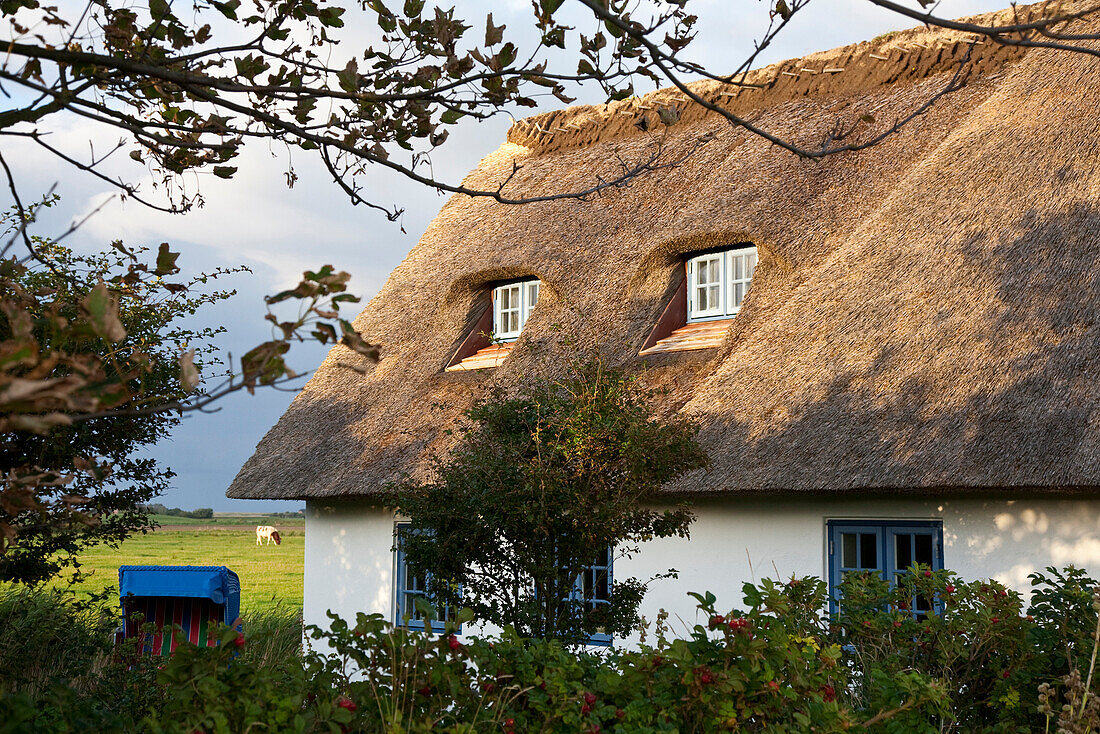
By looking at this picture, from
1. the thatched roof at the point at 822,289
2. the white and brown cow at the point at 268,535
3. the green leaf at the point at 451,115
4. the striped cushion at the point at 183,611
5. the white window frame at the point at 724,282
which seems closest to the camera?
the green leaf at the point at 451,115

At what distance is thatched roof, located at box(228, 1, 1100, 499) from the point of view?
7.00 metres

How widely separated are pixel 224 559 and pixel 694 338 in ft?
112

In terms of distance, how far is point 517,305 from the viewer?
11.7m

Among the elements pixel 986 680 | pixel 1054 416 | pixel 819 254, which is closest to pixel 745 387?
pixel 819 254

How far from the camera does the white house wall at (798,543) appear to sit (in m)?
6.73

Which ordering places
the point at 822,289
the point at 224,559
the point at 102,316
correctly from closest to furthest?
the point at 102,316 < the point at 822,289 < the point at 224,559

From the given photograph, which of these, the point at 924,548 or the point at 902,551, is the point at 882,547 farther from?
the point at 924,548

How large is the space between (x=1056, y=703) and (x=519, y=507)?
2.87 m

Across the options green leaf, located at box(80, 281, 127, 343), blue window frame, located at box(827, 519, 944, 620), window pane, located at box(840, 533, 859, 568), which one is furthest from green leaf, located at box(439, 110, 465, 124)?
window pane, located at box(840, 533, 859, 568)

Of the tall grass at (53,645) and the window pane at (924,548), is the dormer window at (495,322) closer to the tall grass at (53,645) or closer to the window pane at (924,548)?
the tall grass at (53,645)

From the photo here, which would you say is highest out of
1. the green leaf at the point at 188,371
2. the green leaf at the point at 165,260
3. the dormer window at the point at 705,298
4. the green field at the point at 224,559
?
the dormer window at the point at 705,298

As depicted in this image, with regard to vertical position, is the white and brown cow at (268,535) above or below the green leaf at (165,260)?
below

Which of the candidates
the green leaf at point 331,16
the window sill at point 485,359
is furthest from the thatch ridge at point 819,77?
the green leaf at point 331,16

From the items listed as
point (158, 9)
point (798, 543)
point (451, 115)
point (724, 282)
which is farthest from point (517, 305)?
point (158, 9)
